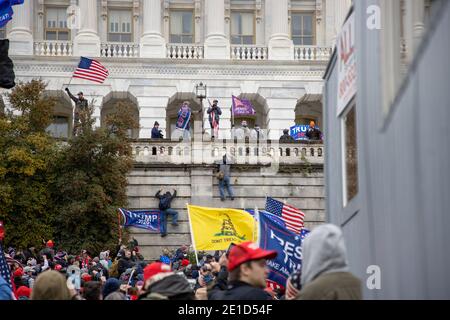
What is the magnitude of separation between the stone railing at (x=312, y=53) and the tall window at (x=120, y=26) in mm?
7550

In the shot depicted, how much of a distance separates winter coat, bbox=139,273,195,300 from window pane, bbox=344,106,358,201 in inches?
122

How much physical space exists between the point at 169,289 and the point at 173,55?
45986 mm

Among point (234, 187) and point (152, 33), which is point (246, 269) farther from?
point (152, 33)

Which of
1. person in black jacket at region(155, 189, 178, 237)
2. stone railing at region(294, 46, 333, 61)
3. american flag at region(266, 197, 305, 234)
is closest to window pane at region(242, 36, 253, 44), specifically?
stone railing at region(294, 46, 333, 61)

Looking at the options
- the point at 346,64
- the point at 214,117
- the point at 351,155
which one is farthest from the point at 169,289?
the point at 214,117

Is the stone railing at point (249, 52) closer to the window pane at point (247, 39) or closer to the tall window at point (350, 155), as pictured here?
the window pane at point (247, 39)

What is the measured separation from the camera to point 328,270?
8625mm

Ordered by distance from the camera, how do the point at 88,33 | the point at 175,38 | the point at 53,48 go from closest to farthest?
the point at 53,48, the point at 88,33, the point at 175,38

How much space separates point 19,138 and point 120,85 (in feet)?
50.9

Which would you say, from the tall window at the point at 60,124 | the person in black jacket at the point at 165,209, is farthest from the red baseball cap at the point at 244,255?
the tall window at the point at 60,124

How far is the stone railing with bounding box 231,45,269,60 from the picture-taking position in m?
55.5

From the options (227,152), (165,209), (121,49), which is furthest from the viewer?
(121,49)

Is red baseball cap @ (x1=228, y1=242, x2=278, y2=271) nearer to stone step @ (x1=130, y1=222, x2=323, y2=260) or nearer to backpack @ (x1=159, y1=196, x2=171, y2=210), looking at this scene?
stone step @ (x1=130, y1=222, x2=323, y2=260)
